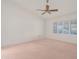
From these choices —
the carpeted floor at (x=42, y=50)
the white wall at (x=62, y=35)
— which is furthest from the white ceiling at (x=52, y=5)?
the carpeted floor at (x=42, y=50)

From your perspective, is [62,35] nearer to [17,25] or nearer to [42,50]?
[42,50]

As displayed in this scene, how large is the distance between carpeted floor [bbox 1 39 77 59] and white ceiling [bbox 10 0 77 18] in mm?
324

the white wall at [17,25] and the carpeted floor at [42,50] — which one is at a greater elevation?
the white wall at [17,25]

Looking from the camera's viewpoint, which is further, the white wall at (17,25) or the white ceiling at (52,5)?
the white wall at (17,25)

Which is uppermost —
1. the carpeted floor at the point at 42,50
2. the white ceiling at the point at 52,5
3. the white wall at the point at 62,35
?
the white ceiling at the point at 52,5

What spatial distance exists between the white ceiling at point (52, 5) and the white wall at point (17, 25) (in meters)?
0.06

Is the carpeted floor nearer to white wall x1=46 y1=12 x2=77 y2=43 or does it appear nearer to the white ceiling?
white wall x1=46 y1=12 x2=77 y2=43

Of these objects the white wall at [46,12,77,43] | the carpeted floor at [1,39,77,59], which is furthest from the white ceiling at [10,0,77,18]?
the carpeted floor at [1,39,77,59]

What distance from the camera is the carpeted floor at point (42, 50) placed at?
1.09m

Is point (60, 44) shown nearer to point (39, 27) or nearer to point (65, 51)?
point (65, 51)

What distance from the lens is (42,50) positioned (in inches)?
51.0

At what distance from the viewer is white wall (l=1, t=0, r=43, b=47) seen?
4.53 ft

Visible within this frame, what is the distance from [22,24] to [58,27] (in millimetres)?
527

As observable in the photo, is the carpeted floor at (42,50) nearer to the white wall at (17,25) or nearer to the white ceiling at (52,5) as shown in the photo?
the white wall at (17,25)
